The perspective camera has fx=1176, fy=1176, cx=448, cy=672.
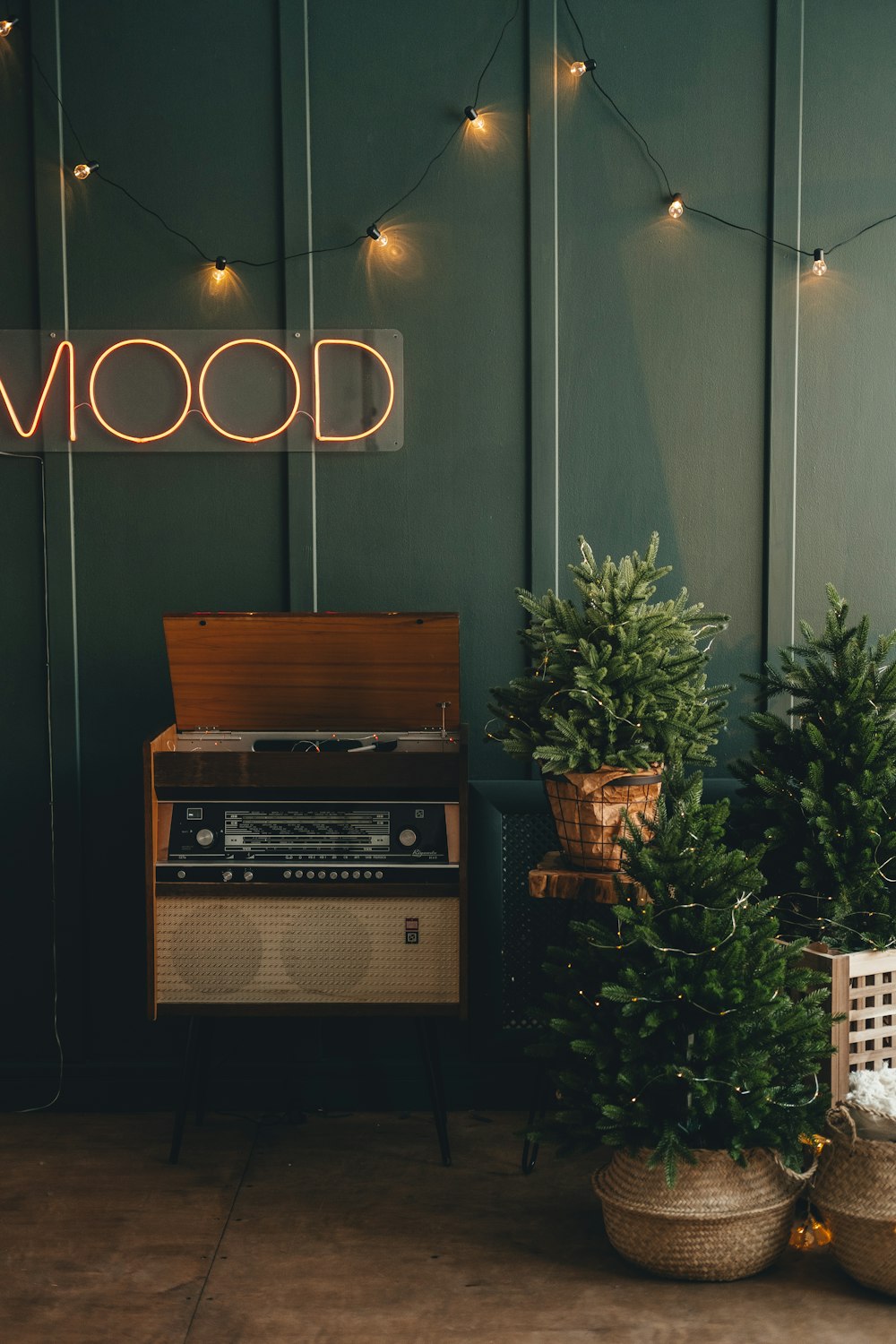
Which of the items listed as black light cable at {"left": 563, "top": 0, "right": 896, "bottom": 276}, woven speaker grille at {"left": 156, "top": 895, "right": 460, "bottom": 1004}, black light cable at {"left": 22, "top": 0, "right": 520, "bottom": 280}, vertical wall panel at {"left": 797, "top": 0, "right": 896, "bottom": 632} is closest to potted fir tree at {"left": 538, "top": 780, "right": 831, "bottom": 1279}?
woven speaker grille at {"left": 156, "top": 895, "right": 460, "bottom": 1004}

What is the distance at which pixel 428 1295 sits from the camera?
2584mm

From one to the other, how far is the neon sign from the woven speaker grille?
1363mm

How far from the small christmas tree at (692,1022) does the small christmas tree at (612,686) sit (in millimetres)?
237

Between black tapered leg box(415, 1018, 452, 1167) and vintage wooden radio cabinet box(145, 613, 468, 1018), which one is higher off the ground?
vintage wooden radio cabinet box(145, 613, 468, 1018)

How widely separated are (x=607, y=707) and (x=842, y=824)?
657 mm

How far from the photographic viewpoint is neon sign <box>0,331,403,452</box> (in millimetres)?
3475

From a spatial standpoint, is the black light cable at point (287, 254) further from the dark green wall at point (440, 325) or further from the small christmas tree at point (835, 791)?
the small christmas tree at point (835, 791)

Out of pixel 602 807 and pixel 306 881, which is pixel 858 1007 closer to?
pixel 602 807

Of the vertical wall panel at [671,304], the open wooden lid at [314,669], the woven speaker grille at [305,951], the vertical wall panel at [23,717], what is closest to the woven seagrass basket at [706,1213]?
the woven speaker grille at [305,951]

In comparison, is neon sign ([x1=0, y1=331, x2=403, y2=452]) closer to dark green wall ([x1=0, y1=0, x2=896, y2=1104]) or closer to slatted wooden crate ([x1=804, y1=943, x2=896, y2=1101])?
dark green wall ([x1=0, y1=0, x2=896, y2=1104])

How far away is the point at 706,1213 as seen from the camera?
2.53 meters

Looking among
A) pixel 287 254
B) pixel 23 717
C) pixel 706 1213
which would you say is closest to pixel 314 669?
pixel 23 717

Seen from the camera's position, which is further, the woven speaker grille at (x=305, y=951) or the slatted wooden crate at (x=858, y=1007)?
the woven speaker grille at (x=305, y=951)

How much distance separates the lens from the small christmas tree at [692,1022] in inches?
99.7
